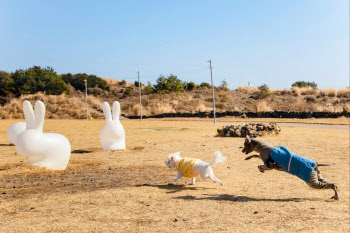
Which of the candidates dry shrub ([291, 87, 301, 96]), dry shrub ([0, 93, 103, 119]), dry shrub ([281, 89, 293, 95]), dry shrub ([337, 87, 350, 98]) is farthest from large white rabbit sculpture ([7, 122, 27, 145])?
dry shrub ([281, 89, 293, 95])

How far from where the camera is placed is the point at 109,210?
231 inches

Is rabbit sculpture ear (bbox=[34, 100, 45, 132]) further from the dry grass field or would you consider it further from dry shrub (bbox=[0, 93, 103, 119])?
dry shrub (bbox=[0, 93, 103, 119])

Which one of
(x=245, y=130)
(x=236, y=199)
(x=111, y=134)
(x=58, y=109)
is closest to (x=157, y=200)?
(x=236, y=199)

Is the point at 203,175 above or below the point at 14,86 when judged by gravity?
below

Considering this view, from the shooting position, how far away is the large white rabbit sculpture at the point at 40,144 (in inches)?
345

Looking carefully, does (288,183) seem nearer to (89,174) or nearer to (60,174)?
(89,174)

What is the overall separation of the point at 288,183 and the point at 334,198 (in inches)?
57.8

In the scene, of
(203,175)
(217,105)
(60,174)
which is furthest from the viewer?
(217,105)

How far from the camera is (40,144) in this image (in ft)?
29.0

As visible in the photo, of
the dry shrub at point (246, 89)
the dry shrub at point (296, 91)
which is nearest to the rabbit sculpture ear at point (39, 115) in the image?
the dry shrub at point (296, 91)

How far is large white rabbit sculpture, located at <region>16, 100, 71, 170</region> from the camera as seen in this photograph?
877 centimetres

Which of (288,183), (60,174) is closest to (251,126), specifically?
(288,183)

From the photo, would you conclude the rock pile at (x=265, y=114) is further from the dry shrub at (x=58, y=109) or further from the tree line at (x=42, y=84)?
the tree line at (x=42, y=84)

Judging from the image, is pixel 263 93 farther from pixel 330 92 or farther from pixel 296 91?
pixel 330 92
